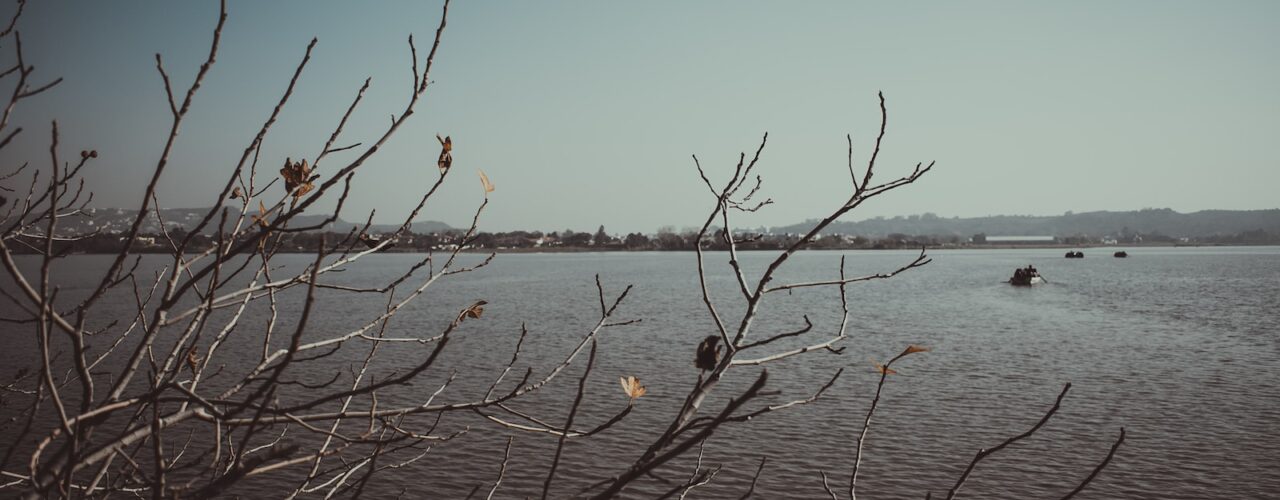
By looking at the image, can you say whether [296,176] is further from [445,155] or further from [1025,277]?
[1025,277]

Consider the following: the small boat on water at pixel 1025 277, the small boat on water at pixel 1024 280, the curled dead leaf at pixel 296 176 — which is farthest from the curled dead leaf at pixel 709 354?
the small boat on water at pixel 1024 280

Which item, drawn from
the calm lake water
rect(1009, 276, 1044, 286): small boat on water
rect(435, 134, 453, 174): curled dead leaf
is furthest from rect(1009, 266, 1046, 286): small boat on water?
rect(435, 134, 453, 174): curled dead leaf

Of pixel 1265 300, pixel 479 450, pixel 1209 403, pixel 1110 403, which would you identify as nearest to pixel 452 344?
pixel 479 450

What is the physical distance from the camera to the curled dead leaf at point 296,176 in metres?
1.99

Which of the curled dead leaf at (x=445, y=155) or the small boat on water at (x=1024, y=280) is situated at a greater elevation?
the curled dead leaf at (x=445, y=155)

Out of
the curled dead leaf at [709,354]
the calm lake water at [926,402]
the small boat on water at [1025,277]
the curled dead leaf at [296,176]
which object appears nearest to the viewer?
the curled dead leaf at [709,354]

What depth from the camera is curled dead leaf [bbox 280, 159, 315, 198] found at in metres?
1.99

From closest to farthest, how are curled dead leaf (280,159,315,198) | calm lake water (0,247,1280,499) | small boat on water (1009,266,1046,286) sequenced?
curled dead leaf (280,159,315,198)
calm lake water (0,247,1280,499)
small boat on water (1009,266,1046,286)

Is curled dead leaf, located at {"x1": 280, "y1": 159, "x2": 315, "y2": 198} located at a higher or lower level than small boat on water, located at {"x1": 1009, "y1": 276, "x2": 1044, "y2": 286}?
higher

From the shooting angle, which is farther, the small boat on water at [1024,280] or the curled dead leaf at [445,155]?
the small boat on water at [1024,280]

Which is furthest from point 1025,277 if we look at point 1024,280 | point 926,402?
point 926,402

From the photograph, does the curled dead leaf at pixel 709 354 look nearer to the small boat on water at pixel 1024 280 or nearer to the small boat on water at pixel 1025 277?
the small boat on water at pixel 1025 277

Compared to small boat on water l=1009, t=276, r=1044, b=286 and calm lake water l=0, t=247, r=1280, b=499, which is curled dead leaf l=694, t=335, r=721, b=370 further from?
small boat on water l=1009, t=276, r=1044, b=286

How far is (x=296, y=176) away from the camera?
2.00 metres
